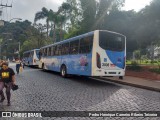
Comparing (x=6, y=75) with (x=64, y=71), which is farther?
(x=64, y=71)

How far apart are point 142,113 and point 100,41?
7.96 meters

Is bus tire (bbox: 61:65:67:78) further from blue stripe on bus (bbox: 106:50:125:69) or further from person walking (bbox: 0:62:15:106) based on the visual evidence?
person walking (bbox: 0:62:15:106)

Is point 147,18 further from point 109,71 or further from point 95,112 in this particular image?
point 95,112

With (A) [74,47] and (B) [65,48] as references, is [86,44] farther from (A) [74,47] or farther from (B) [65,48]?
(B) [65,48]

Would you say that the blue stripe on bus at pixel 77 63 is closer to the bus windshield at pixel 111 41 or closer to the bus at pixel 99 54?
the bus at pixel 99 54

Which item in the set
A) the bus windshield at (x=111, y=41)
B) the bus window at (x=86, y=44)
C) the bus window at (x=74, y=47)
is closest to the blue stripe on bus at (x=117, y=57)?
the bus windshield at (x=111, y=41)

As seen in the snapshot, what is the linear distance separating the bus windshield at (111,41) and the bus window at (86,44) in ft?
2.25

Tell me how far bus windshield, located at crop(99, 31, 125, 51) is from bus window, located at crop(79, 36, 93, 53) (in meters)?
0.69

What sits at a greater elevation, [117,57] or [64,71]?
[117,57]

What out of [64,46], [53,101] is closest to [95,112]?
[53,101]

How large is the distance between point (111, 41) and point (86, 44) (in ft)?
5.36

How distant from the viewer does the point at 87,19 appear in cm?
3203

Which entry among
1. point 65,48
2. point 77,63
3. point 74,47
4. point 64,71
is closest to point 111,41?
point 77,63

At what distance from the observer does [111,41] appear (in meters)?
15.3
